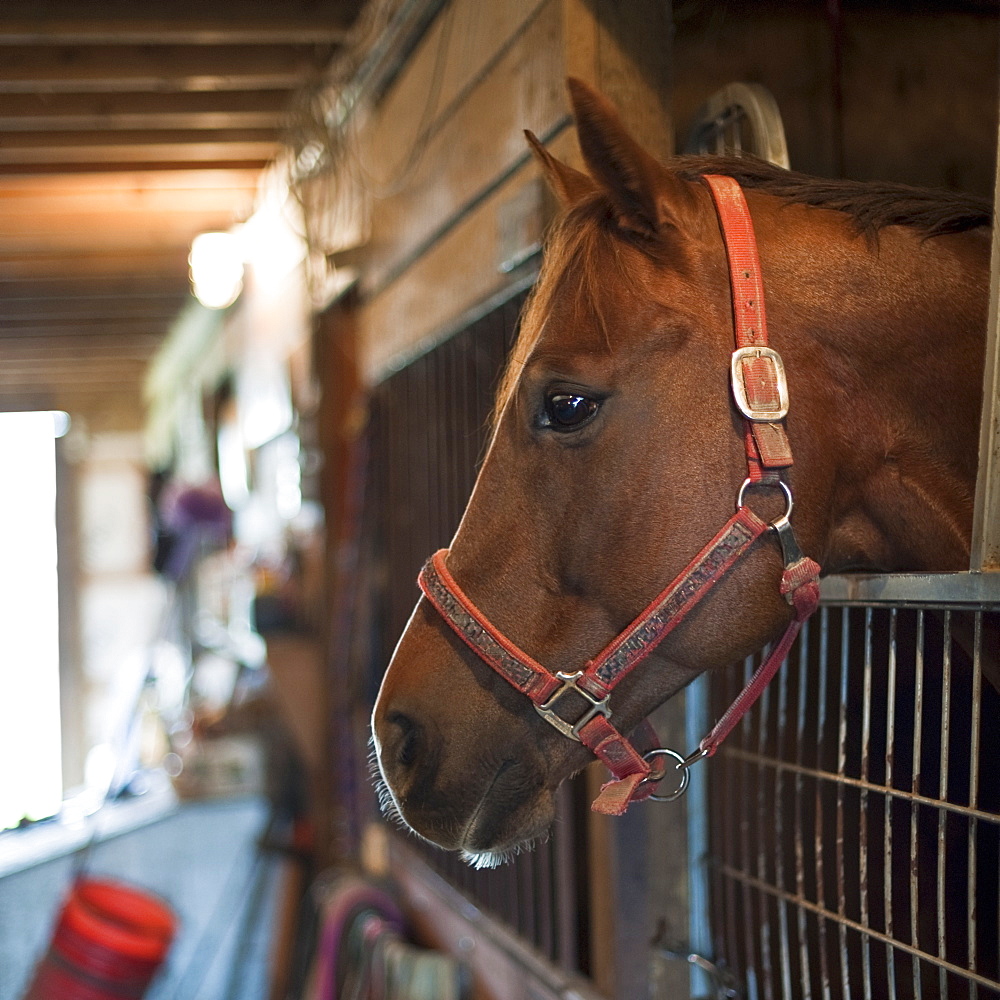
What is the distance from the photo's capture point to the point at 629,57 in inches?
57.5

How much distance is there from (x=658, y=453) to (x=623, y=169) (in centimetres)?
30

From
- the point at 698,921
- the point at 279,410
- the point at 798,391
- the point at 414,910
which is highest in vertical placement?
the point at 279,410

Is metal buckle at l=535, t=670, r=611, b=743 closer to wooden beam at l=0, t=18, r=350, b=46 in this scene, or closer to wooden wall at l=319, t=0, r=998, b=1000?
wooden wall at l=319, t=0, r=998, b=1000

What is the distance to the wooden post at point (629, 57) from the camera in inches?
56.6

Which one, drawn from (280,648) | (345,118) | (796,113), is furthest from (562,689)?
(280,648)

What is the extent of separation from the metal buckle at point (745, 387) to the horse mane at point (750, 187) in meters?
0.16

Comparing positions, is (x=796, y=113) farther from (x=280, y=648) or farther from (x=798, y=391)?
(x=280, y=648)

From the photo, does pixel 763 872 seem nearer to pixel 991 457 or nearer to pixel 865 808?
pixel 865 808

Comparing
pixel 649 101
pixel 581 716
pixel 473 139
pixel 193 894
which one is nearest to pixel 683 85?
pixel 649 101

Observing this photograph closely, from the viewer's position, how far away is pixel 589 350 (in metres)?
1.02

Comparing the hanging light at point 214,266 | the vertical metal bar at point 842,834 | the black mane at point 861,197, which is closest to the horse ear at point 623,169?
the black mane at point 861,197

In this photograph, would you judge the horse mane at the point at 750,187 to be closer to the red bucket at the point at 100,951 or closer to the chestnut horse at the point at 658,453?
the chestnut horse at the point at 658,453

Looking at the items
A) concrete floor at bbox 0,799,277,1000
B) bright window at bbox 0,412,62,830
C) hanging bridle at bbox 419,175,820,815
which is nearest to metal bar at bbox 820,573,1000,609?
hanging bridle at bbox 419,175,820,815

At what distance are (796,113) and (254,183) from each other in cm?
278
